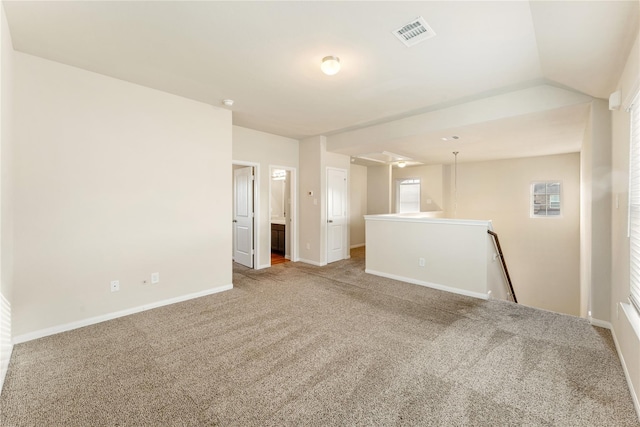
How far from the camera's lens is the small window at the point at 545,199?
653 centimetres

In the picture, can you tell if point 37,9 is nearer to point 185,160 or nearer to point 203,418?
point 185,160

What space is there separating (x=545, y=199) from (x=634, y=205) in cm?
542

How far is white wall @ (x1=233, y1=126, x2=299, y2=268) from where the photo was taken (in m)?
5.30

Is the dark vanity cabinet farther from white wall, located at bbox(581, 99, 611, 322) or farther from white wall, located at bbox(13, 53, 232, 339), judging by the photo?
white wall, located at bbox(581, 99, 611, 322)

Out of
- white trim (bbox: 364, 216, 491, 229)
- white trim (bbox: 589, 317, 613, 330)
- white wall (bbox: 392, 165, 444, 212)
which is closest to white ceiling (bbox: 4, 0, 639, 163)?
white trim (bbox: 364, 216, 491, 229)

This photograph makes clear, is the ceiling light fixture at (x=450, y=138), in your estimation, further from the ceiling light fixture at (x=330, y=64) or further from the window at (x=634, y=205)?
the ceiling light fixture at (x=330, y=64)

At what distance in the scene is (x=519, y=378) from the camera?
7.11ft

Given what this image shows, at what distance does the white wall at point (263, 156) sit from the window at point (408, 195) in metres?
4.47

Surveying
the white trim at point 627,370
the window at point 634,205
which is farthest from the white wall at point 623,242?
the window at point 634,205

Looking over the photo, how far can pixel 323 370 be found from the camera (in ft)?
7.43

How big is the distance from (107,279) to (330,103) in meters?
3.55

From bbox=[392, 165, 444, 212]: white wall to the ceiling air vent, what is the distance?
629cm

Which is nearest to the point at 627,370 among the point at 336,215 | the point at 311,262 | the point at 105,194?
the point at 311,262

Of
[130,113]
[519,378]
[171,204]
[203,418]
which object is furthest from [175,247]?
[519,378]
